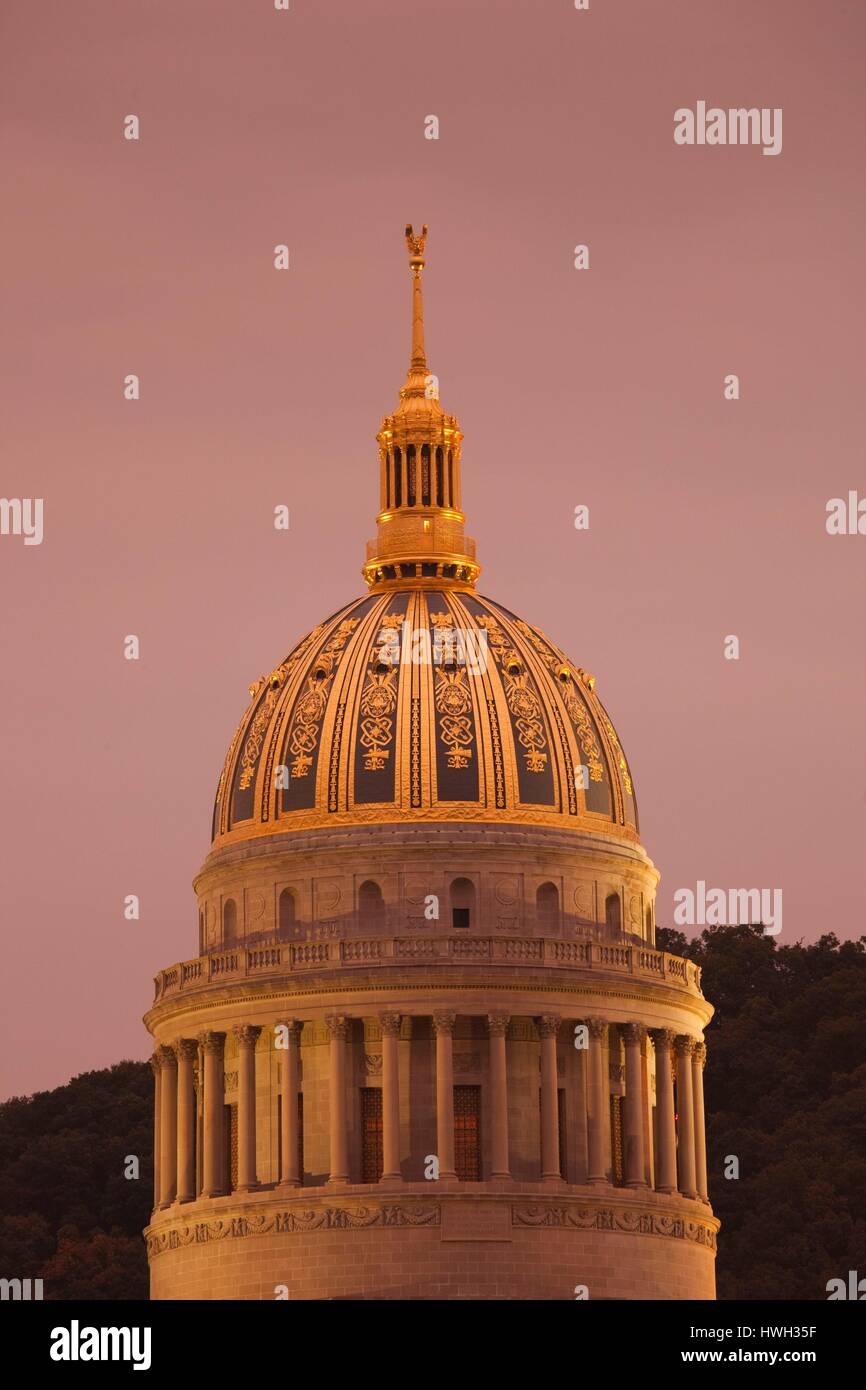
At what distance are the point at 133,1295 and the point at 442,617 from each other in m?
33.4

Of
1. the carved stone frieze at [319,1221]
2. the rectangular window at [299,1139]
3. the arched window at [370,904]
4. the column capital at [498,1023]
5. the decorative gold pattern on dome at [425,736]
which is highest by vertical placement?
the decorative gold pattern on dome at [425,736]

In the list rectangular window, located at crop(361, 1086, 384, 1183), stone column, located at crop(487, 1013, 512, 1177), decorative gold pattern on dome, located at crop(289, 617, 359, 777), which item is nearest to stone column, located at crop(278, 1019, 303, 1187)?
rectangular window, located at crop(361, 1086, 384, 1183)

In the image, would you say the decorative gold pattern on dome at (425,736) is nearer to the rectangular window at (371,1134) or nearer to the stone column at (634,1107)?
the stone column at (634,1107)

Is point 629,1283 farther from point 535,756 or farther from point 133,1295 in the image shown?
point 133,1295

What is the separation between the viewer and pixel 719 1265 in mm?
166375

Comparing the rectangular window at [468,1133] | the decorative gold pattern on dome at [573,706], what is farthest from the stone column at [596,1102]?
the decorative gold pattern on dome at [573,706]

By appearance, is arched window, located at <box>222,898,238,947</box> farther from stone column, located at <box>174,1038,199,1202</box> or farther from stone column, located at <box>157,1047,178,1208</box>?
stone column, located at <box>157,1047,178,1208</box>

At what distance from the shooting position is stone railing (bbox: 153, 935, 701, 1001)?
14262 cm

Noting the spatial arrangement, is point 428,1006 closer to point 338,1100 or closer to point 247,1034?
point 338,1100

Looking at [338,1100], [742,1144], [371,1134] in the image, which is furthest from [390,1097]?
[742,1144]

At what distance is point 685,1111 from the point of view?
489 ft

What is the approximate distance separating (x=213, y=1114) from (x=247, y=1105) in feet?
7.71

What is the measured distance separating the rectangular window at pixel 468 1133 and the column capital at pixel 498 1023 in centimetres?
228

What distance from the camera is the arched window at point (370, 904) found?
145m
